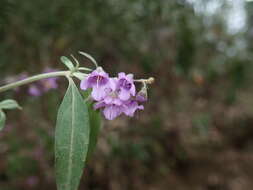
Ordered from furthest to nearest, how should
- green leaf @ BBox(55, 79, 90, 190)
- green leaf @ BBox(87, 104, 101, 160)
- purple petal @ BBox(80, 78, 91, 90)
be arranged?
green leaf @ BBox(87, 104, 101, 160)
purple petal @ BBox(80, 78, 91, 90)
green leaf @ BBox(55, 79, 90, 190)

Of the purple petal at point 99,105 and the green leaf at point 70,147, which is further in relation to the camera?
the purple petal at point 99,105

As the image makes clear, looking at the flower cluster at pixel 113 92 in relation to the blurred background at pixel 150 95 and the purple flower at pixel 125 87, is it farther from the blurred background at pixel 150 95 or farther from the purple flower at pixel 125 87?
the blurred background at pixel 150 95

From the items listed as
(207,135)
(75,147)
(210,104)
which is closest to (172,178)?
(207,135)

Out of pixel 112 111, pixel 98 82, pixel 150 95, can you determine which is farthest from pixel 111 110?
pixel 150 95

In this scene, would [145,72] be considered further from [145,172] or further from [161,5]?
[145,172]

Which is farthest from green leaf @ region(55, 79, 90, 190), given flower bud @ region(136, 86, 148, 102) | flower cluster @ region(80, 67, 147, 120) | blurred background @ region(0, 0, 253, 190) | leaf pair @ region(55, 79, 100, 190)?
blurred background @ region(0, 0, 253, 190)

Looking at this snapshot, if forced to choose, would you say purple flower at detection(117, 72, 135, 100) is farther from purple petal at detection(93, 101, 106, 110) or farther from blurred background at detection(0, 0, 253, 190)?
blurred background at detection(0, 0, 253, 190)

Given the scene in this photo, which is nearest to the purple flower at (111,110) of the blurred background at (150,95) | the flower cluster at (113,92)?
the flower cluster at (113,92)
